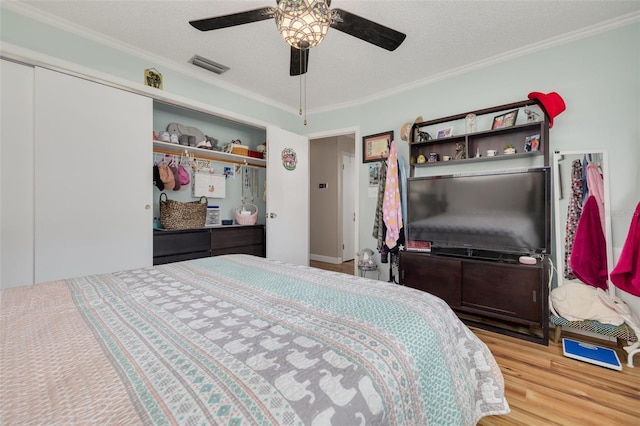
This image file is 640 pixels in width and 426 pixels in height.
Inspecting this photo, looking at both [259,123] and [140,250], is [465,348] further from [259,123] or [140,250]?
[259,123]

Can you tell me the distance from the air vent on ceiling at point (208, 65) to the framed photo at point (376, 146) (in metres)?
1.90

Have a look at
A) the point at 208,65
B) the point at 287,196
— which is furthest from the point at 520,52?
the point at 208,65

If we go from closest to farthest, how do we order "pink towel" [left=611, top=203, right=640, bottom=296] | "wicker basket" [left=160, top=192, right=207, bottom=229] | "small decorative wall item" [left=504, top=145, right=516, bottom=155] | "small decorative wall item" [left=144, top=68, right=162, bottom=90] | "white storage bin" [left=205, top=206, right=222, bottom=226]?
"pink towel" [left=611, top=203, right=640, bottom=296] < "small decorative wall item" [left=504, top=145, right=516, bottom=155] < "small decorative wall item" [left=144, top=68, right=162, bottom=90] < "wicker basket" [left=160, top=192, right=207, bottom=229] < "white storage bin" [left=205, top=206, right=222, bottom=226]

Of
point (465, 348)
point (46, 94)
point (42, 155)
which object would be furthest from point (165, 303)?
point (46, 94)

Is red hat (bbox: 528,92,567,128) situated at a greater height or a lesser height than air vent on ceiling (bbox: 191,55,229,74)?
lesser

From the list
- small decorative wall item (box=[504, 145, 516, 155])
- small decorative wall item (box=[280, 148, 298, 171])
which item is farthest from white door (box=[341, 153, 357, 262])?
small decorative wall item (box=[504, 145, 516, 155])

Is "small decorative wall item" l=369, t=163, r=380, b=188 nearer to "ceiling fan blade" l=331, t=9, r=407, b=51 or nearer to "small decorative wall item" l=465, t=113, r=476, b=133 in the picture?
"small decorative wall item" l=465, t=113, r=476, b=133

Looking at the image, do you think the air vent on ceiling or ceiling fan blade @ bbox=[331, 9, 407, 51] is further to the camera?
the air vent on ceiling

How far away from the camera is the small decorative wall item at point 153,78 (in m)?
2.57

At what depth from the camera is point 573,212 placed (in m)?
2.29

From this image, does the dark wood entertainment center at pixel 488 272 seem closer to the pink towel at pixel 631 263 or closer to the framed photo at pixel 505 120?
the framed photo at pixel 505 120

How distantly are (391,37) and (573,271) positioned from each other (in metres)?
2.42

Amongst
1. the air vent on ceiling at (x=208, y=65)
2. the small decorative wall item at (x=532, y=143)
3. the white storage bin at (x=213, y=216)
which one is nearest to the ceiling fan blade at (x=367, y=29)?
the small decorative wall item at (x=532, y=143)

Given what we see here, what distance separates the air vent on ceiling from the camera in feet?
8.68
